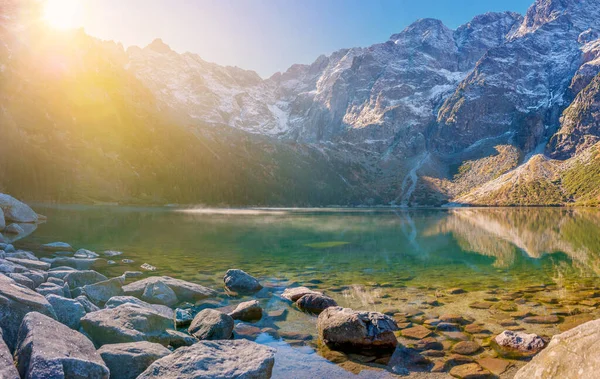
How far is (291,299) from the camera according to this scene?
1962 cm

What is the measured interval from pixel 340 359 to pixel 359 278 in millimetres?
14268

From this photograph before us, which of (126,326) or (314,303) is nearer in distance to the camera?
(126,326)

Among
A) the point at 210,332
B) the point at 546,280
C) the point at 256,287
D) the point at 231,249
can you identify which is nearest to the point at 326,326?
the point at 210,332

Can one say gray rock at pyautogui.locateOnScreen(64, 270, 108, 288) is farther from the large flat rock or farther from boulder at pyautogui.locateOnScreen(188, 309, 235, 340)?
boulder at pyautogui.locateOnScreen(188, 309, 235, 340)

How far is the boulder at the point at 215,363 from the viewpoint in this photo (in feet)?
29.3

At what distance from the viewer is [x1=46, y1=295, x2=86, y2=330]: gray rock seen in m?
12.0

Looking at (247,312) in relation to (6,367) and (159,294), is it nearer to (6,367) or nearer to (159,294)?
(159,294)

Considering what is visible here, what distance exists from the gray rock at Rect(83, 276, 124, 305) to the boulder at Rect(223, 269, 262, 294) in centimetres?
645

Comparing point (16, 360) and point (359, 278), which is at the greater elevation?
point (16, 360)

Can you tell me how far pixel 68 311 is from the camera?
40.7 feet

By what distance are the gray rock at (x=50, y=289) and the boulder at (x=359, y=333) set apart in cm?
1121

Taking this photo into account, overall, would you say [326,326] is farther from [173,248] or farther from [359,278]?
[173,248]

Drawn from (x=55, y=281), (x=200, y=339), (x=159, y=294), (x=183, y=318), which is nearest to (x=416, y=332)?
(x=200, y=339)

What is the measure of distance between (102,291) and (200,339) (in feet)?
23.0
